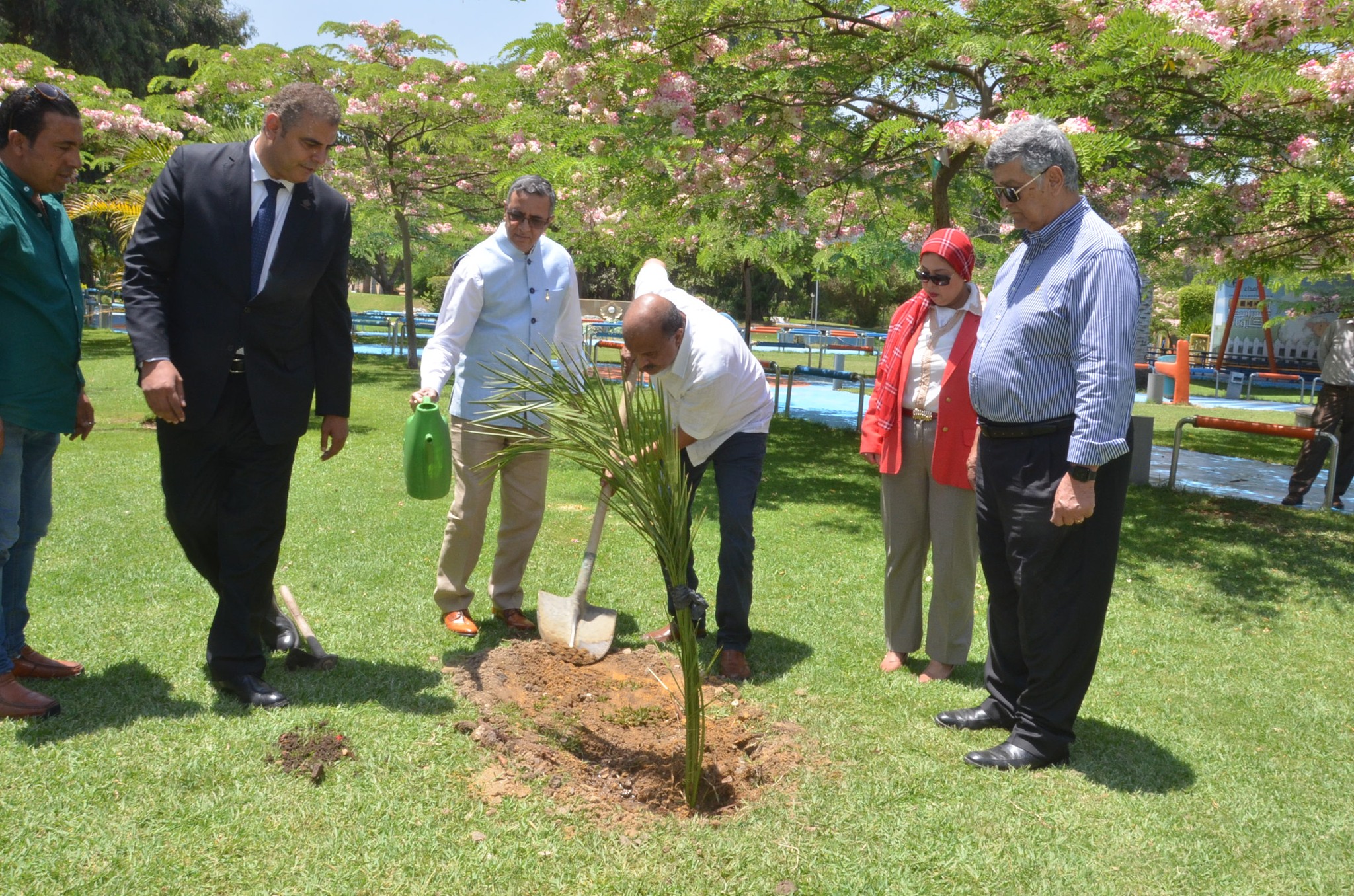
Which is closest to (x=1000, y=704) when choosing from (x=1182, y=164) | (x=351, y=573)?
(x=351, y=573)

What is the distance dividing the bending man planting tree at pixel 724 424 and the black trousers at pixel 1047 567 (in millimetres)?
1115

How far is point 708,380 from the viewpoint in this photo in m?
4.18

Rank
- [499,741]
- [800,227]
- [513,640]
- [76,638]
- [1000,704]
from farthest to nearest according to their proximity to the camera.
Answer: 1. [800,227]
2. [513,640]
3. [76,638]
4. [1000,704]
5. [499,741]

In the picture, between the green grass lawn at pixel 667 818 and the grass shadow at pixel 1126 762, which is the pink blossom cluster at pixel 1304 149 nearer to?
the green grass lawn at pixel 667 818

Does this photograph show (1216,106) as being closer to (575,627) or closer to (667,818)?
(575,627)

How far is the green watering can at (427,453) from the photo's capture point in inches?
165

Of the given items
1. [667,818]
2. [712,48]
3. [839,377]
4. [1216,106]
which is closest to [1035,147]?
[667,818]

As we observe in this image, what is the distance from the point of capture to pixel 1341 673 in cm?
489

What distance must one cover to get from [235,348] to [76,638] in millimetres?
1660

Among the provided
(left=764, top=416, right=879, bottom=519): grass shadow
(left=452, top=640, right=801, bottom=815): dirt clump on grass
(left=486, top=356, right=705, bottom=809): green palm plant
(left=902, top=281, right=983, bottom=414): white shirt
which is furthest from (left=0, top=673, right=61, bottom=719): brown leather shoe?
(left=764, top=416, right=879, bottom=519): grass shadow

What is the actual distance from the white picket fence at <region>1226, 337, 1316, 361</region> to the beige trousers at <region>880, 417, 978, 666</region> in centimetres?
2447

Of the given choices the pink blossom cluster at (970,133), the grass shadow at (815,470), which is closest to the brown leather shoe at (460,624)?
the grass shadow at (815,470)

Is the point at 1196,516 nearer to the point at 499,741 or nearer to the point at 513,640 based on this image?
the point at 513,640

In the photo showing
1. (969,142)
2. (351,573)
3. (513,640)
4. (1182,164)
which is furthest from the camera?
(1182,164)
